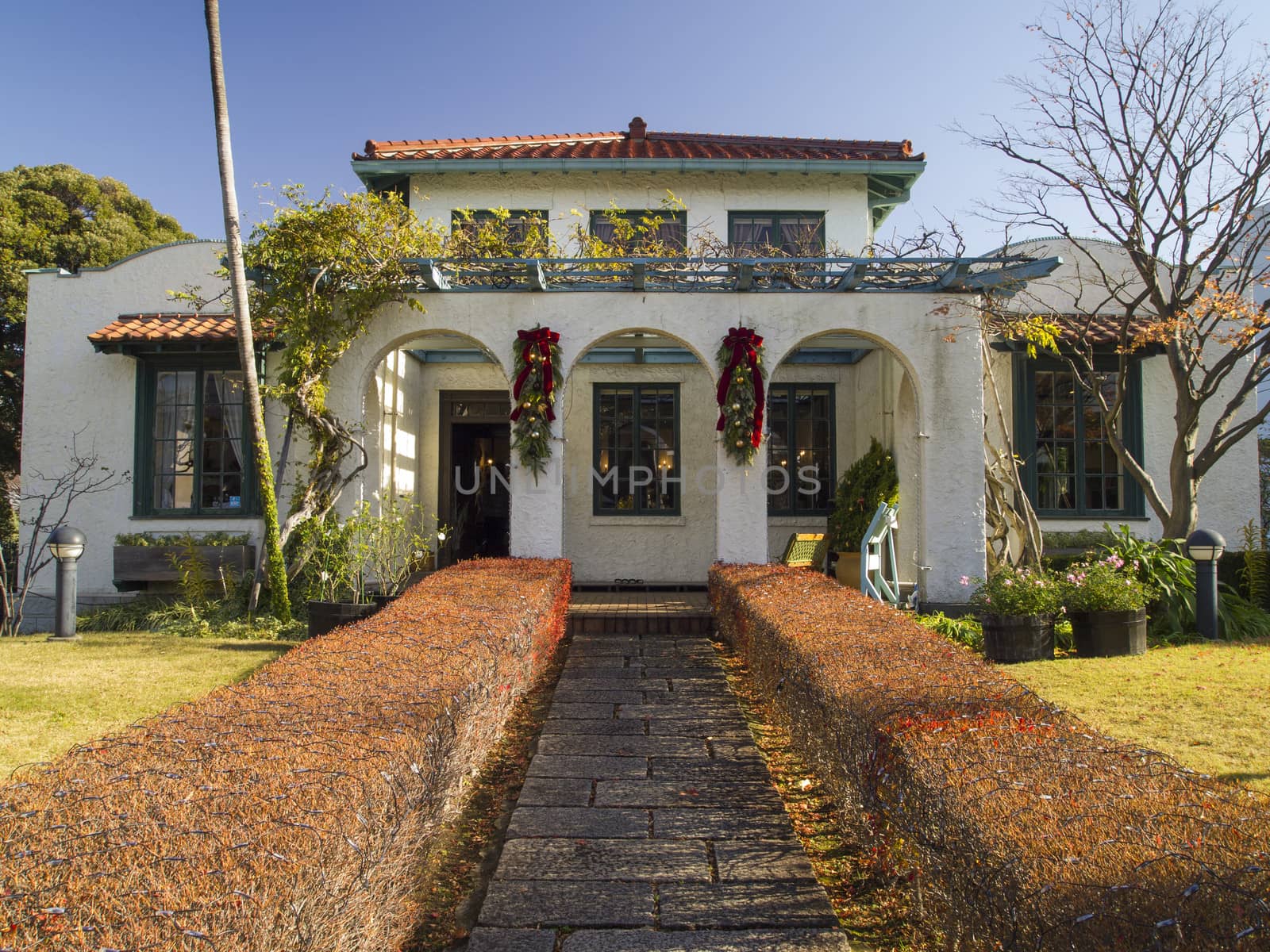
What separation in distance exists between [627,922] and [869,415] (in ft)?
31.5

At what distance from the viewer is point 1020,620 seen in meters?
7.45

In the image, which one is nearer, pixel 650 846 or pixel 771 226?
pixel 650 846

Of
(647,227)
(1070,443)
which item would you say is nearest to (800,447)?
(1070,443)

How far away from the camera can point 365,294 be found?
9227 mm

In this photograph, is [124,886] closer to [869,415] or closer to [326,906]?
[326,906]

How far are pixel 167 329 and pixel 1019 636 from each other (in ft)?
31.9

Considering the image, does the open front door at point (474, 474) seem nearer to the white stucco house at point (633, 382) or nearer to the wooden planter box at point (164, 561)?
the white stucco house at point (633, 382)

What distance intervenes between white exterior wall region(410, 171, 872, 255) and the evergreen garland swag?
368 centimetres

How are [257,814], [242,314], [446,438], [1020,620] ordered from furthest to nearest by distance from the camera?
[446,438]
[242,314]
[1020,620]
[257,814]

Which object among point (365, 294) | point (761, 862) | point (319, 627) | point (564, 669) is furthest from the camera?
point (365, 294)

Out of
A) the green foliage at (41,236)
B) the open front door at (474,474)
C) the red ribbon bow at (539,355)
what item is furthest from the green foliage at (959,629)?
the green foliage at (41,236)

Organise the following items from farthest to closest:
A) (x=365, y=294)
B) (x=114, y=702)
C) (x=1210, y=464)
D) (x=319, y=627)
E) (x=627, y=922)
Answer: (x=1210, y=464), (x=365, y=294), (x=319, y=627), (x=114, y=702), (x=627, y=922)

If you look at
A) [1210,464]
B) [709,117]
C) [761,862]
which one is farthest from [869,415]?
[761,862]

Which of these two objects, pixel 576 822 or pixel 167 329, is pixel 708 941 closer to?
pixel 576 822
